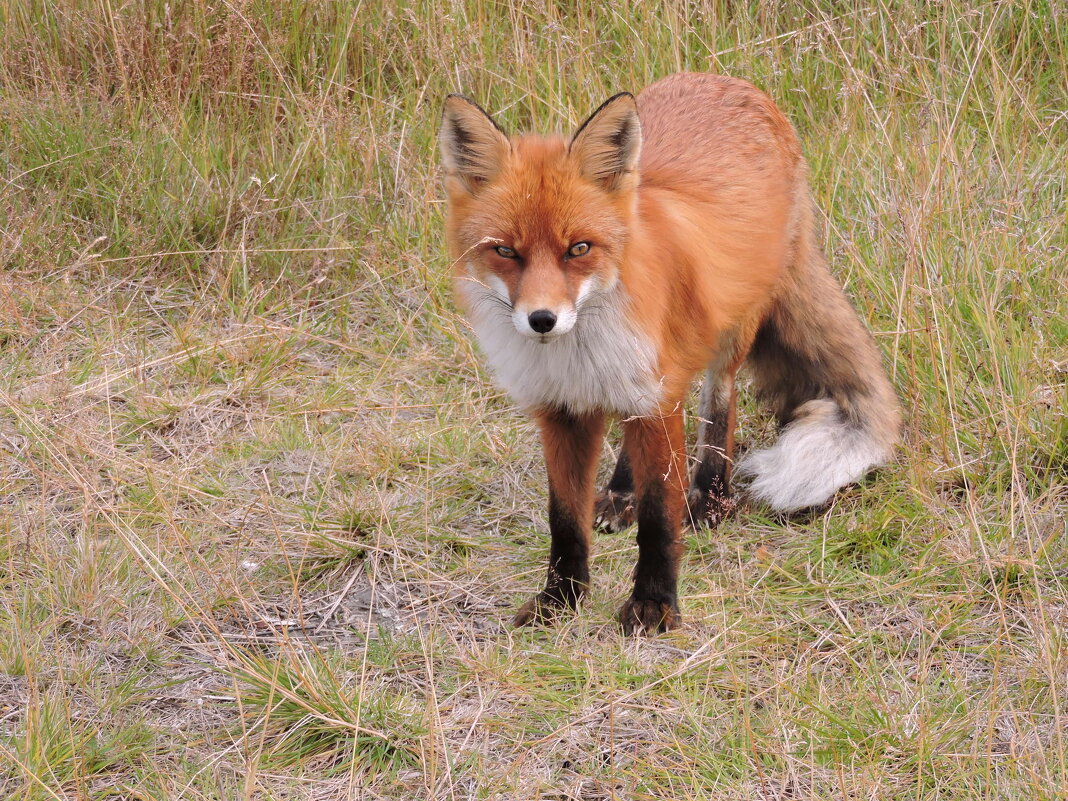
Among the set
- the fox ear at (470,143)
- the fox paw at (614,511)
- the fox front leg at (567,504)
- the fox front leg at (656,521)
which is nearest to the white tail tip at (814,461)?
the fox paw at (614,511)

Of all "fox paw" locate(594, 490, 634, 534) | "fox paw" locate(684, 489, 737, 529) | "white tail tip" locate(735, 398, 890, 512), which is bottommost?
"fox paw" locate(594, 490, 634, 534)

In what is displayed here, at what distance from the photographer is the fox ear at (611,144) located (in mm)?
2414

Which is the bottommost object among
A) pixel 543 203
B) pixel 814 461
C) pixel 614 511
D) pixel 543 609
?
pixel 614 511

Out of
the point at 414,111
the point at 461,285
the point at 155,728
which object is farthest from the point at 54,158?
the point at 155,728

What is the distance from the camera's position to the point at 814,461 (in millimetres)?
3137

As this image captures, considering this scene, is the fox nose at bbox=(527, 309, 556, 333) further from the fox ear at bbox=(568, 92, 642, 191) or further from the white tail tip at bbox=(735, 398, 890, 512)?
the white tail tip at bbox=(735, 398, 890, 512)

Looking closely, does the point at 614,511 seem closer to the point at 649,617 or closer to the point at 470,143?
the point at 649,617

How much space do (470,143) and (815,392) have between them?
149 cm

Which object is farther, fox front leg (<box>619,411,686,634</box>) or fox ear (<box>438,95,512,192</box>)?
fox front leg (<box>619,411,686,634</box>)

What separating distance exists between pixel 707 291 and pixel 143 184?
2.57 metres

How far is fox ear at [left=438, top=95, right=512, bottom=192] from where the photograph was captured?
7.98ft

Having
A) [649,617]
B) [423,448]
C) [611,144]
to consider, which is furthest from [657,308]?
[423,448]

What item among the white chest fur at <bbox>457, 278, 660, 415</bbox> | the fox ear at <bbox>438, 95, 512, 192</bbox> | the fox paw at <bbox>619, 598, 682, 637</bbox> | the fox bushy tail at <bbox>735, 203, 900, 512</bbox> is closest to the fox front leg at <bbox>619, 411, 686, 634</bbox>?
the fox paw at <bbox>619, 598, 682, 637</bbox>

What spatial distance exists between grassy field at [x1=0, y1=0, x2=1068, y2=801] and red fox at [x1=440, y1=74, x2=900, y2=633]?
15 centimetres
